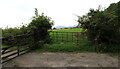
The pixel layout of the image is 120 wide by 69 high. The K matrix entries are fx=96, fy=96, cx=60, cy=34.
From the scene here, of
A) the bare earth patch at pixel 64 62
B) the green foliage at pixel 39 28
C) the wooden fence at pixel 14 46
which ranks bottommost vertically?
the bare earth patch at pixel 64 62

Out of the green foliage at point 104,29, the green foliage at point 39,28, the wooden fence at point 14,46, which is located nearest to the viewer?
the wooden fence at point 14,46

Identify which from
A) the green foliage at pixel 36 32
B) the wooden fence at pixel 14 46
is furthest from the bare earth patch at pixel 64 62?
the green foliage at pixel 36 32

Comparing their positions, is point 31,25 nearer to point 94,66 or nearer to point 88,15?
point 88,15

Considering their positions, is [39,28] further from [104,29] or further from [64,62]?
[104,29]

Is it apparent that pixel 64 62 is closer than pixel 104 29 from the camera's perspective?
Yes

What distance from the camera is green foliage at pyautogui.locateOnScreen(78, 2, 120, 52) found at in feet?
18.4

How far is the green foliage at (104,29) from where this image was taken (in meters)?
5.61

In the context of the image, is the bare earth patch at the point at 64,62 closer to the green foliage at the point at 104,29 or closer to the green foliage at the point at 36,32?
the green foliage at the point at 36,32

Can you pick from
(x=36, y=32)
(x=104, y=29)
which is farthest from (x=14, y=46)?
(x=104, y=29)

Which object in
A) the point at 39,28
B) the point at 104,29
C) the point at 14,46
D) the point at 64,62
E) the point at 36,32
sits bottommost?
the point at 64,62

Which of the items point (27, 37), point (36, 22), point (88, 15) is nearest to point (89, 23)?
point (88, 15)

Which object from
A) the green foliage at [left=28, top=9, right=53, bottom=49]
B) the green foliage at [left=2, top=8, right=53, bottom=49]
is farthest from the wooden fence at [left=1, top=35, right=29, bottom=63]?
the green foliage at [left=28, top=9, right=53, bottom=49]

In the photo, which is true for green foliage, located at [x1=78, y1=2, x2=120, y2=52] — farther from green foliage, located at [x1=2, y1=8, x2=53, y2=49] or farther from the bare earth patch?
green foliage, located at [x1=2, y1=8, x2=53, y2=49]

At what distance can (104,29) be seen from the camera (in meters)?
5.70
